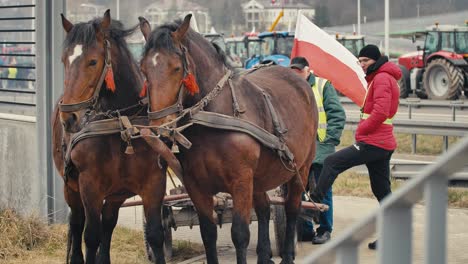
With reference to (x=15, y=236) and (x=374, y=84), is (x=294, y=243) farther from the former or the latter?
(x=15, y=236)

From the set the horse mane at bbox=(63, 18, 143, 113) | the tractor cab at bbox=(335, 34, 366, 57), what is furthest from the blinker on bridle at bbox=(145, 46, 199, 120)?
the tractor cab at bbox=(335, 34, 366, 57)

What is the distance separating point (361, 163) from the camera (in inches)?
362

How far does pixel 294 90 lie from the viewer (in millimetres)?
8984

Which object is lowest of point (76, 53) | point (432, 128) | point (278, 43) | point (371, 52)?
point (432, 128)

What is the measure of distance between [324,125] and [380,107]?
135 cm

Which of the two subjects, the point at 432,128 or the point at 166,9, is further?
the point at 166,9

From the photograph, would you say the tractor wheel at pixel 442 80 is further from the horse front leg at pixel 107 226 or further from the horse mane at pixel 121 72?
the horse mane at pixel 121 72

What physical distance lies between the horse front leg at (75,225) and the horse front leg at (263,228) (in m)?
1.48

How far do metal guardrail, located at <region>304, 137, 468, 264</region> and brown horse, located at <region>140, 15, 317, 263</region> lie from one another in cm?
470

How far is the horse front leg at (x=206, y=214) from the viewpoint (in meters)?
7.59

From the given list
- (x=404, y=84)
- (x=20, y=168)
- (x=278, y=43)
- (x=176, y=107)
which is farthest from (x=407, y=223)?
(x=278, y=43)

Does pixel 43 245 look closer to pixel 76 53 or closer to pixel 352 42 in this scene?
pixel 76 53

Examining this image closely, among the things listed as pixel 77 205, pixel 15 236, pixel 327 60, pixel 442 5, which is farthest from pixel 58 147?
pixel 442 5

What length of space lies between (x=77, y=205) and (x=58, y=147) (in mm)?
521
